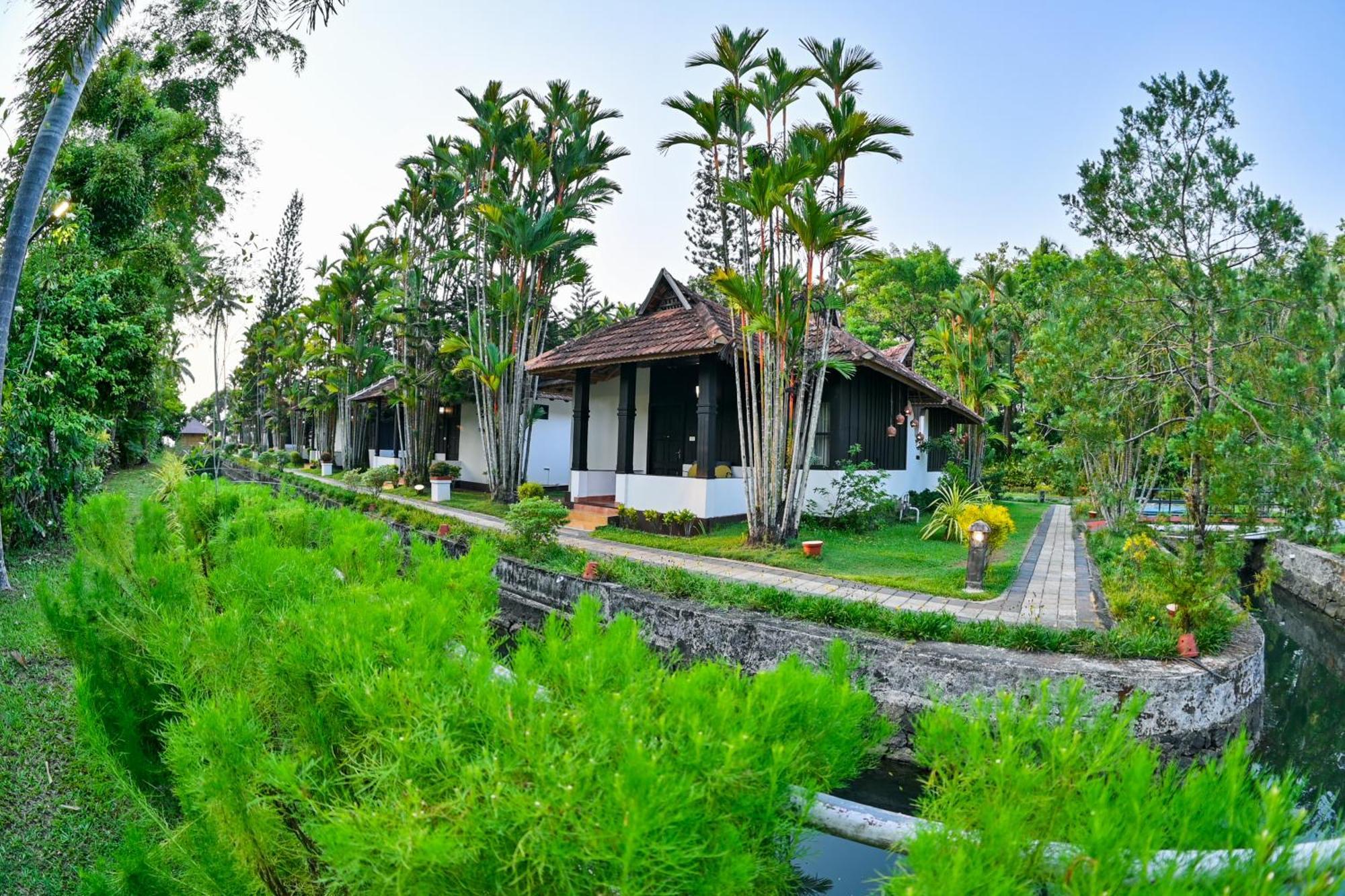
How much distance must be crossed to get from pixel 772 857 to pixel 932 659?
4402mm

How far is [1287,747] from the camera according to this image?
6355mm

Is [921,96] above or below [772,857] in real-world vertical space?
above

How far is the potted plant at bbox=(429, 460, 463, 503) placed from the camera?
58.1ft

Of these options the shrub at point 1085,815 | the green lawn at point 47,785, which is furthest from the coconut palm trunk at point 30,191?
the shrub at point 1085,815

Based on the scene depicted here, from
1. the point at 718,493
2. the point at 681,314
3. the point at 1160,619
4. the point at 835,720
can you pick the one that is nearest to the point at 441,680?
the point at 835,720

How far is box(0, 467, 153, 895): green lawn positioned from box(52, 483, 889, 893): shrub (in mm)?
621

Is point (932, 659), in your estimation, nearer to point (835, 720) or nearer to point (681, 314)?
point (835, 720)

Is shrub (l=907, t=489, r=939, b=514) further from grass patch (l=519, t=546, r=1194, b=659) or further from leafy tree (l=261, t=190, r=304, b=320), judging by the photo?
leafy tree (l=261, t=190, r=304, b=320)

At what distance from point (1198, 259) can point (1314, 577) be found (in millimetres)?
9634

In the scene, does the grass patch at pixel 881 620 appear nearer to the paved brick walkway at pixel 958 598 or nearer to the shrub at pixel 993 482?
the paved brick walkway at pixel 958 598

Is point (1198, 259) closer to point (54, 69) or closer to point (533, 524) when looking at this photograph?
point (533, 524)

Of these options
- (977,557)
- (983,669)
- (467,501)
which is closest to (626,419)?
(467,501)

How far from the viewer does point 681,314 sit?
1387 cm

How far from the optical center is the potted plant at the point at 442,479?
58.1 ft
